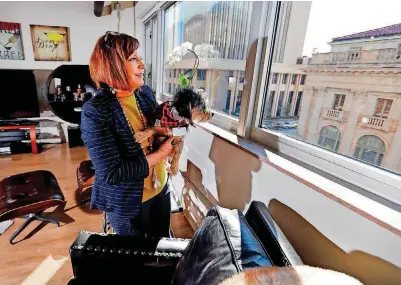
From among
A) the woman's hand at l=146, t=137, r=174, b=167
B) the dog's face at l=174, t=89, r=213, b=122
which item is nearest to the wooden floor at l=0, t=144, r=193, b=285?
the woman's hand at l=146, t=137, r=174, b=167

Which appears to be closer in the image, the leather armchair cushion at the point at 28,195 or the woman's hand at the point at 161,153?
the woman's hand at the point at 161,153

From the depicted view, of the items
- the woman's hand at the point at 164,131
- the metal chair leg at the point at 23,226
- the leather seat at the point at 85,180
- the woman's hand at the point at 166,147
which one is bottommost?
the metal chair leg at the point at 23,226

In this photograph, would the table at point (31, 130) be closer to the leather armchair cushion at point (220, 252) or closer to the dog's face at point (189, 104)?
the dog's face at point (189, 104)

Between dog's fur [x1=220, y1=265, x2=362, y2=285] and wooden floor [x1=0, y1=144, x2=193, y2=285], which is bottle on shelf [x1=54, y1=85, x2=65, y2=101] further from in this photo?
dog's fur [x1=220, y1=265, x2=362, y2=285]

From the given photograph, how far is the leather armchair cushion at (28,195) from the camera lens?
170cm

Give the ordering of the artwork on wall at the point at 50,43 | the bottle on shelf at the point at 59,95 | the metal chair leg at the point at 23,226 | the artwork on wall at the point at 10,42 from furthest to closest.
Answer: the bottle on shelf at the point at 59,95
the artwork on wall at the point at 50,43
the artwork on wall at the point at 10,42
the metal chair leg at the point at 23,226

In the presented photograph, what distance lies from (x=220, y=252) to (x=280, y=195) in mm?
438

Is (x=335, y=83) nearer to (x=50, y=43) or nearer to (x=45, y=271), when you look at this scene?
(x=45, y=271)

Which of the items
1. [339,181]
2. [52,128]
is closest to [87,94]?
[52,128]

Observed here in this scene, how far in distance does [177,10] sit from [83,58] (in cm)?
216

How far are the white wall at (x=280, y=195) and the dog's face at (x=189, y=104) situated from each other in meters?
0.41

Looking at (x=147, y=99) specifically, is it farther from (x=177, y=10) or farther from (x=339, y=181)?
(x=177, y=10)

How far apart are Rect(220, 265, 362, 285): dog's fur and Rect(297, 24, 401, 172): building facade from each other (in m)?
0.53

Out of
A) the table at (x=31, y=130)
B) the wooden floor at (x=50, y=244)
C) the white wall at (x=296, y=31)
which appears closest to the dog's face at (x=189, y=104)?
the white wall at (x=296, y=31)
